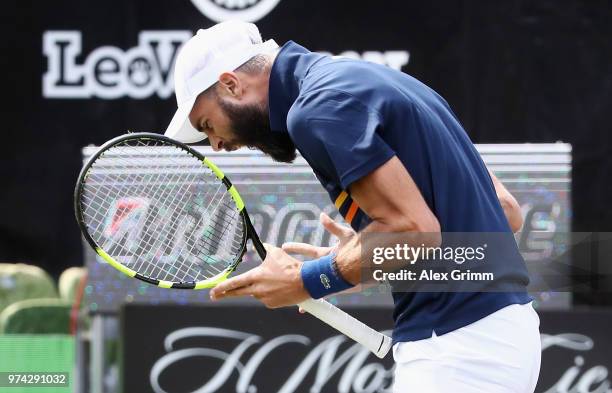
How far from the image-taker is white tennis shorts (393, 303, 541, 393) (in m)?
2.74

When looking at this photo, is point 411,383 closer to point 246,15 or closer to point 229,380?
point 229,380

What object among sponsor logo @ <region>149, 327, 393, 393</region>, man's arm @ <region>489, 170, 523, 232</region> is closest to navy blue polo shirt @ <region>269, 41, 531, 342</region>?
man's arm @ <region>489, 170, 523, 232</region>

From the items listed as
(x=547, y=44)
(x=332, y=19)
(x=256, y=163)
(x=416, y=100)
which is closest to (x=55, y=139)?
(x=256, y=163)

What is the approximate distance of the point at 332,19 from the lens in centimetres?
584

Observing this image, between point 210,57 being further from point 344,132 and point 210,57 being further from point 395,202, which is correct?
point 395,202

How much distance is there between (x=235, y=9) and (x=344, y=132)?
3312 millimetres

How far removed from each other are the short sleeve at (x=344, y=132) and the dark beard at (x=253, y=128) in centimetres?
31

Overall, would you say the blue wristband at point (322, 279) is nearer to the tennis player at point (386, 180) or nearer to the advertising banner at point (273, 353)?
the tennis player at point (386, 180)

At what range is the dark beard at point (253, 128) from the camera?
9.71 feet

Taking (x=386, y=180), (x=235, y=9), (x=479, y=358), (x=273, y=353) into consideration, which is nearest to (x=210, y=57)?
(x=386, y=180)

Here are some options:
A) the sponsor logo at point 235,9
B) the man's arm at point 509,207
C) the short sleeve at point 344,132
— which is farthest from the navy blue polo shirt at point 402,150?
the sponsor logo at point 235,9

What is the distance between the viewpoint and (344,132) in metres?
2.62

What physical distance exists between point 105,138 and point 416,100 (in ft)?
10.8

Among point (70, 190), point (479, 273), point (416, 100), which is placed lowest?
point (70, 190)
